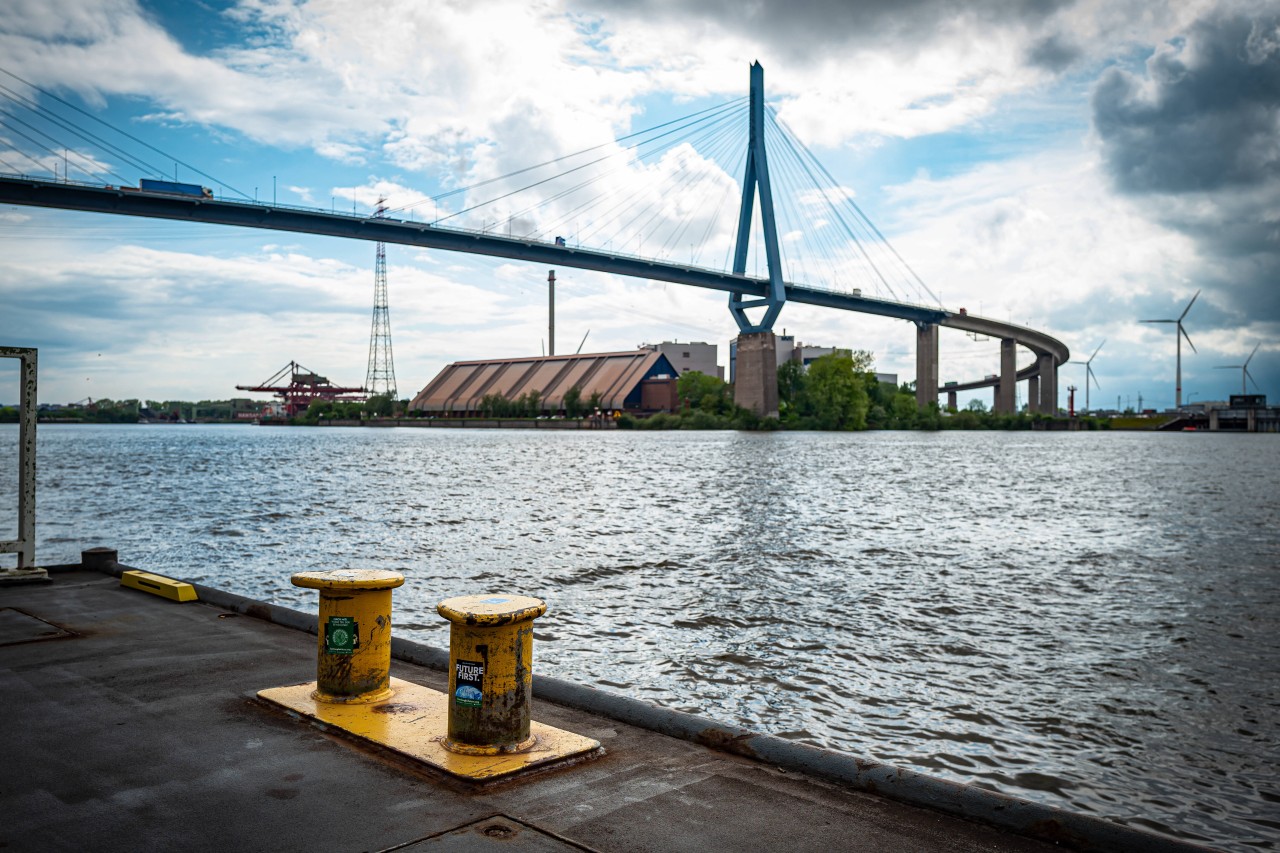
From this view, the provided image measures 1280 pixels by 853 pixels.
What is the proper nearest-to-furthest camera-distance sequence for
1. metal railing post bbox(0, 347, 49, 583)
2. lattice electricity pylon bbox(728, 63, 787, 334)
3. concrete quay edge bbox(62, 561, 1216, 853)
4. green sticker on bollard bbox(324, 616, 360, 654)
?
1. concrete quay edge bbox(62, 561, 1216, 853)
2. green sticker on bollard bbox(324, 616, 360, 654)
3. metal railing post bbox(0, 347, 49, 583)
4. lattice electricity pylon bbox(728, 63, 787, 334)

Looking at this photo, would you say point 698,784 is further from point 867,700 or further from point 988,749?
point 867,700

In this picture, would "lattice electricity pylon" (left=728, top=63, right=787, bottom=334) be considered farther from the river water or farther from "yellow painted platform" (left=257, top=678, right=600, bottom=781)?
"yellow painted platform" (left=257, top=678, right=600, bottom=781)

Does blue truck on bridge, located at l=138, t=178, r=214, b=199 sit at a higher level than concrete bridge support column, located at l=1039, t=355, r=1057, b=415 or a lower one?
A: higher

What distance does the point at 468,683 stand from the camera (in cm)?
421

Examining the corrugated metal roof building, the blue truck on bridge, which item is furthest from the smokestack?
the blue truck on bridge

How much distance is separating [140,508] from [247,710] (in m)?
22.2

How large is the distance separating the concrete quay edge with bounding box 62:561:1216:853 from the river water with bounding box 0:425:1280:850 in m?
2.18

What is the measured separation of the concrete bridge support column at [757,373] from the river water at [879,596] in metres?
56.8

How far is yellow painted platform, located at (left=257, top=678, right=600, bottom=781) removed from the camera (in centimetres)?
409

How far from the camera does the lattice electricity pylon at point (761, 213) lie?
3206 inches

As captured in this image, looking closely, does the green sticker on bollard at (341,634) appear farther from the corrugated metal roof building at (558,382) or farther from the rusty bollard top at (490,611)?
the corrugated metal roof building at (558,382)

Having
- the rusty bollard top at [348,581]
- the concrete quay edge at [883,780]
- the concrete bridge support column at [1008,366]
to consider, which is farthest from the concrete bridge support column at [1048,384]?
the rusty bollard top at [348,581]

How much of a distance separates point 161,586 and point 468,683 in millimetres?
5168

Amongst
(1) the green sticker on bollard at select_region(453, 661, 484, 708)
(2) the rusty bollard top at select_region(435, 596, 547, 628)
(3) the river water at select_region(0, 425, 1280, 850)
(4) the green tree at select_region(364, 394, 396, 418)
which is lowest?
(3) the river water at select_region(0, 425, 1280, 850)
